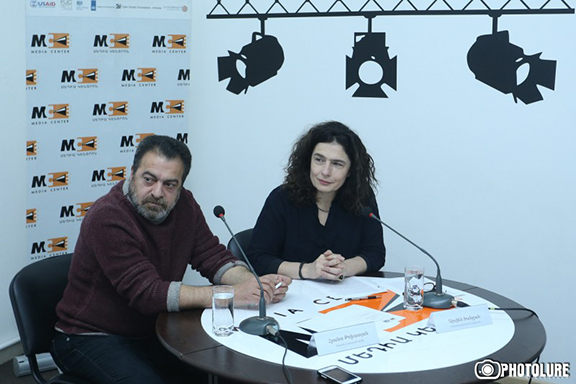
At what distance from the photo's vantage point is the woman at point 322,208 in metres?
2.88

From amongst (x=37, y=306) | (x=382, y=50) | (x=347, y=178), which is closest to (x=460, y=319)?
(x=347, y=178)

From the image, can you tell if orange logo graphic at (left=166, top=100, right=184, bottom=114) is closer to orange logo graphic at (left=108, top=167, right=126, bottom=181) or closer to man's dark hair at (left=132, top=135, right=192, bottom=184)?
orange logo graphic at (left=108, top=167, right=126, bottom=181)

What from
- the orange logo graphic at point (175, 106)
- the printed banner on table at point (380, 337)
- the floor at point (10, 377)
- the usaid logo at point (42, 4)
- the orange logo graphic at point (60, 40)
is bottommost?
the floor at point (10, 377)

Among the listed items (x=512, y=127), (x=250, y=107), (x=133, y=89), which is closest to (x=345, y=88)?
(x=250, y=107)

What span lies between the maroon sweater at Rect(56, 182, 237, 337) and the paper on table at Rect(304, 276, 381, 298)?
1.77 feet

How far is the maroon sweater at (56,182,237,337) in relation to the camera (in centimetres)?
223

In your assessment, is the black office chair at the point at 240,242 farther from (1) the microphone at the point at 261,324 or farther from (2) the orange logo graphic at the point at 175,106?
(2) the orange logo graphic at the point at 175,106

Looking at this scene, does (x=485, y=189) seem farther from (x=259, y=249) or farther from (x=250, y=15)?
(x=250, y=15)

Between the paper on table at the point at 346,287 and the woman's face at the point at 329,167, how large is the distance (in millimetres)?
437

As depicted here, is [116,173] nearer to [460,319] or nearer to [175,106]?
[175,106]

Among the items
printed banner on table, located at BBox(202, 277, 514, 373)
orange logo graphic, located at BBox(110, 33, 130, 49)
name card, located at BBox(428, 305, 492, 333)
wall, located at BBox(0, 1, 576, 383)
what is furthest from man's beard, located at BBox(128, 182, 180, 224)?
orange logo graphic, located at BBox(110, 33, 130, 49)

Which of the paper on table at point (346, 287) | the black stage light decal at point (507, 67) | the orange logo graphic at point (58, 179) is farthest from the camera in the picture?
the orange logo graphic at point (58, 179)

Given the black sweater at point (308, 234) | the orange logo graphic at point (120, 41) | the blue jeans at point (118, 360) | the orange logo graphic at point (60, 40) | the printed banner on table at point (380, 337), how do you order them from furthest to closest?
the orange logo graphic at point (120, 41)
the orange logo graphic at point (60, 40)
the black sweater at point (308, 234)
the blue jeans at point (118, 360)
the printed banner on table at point (380, 337)

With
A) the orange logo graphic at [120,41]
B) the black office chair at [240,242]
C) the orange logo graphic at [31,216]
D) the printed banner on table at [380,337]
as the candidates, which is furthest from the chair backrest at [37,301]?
the orange logo graphic at [120,41]
